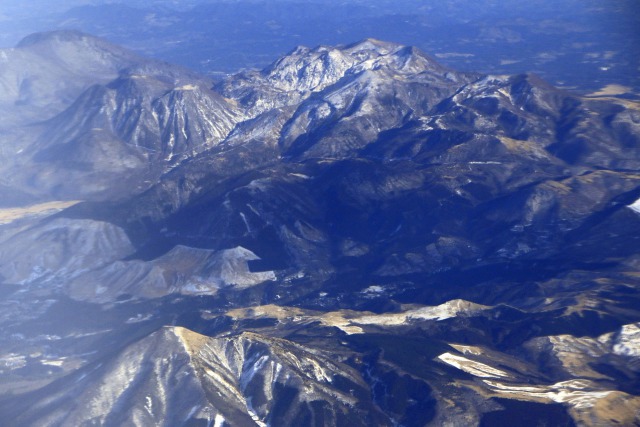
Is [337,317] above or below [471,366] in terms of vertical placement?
below

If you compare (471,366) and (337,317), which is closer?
(471,366)

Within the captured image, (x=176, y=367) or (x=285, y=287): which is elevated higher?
(x=176, y=367)

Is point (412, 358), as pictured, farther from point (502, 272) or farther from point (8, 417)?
point (8, 417)

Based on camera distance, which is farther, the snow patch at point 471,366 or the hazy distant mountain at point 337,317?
the snow patch at point 471,366

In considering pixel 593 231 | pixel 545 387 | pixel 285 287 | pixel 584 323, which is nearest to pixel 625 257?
pixel 593 231

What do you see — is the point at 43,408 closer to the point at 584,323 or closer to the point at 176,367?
the point at 176,367

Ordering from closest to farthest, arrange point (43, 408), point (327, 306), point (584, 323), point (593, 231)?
point (43, 408)
point (584, 323)
point (327, 306)
point (593, 231)

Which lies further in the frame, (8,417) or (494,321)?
(494,321)

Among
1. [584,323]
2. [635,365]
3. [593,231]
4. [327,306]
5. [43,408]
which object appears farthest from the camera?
[593,231]

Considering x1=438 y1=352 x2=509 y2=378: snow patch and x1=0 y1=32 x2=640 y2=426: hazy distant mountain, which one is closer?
x1=0 y1=32 x2=640 y2=426: hazy distant mountain
